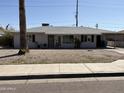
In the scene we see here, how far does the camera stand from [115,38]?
5003 centimetres

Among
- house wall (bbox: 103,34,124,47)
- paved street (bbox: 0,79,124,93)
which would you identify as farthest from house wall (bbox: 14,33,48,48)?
paved street (bbox: 0,79,124,93)

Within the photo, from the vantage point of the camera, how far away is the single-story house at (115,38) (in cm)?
4241

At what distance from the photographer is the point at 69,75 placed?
1068 centimetres

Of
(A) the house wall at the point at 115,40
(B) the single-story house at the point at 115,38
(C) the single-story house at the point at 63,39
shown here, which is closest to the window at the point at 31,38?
(C) the single-story house at the point at 63,39

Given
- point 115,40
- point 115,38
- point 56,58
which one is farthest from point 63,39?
point 56,58

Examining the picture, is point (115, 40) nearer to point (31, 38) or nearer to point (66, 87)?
point (31, 38)

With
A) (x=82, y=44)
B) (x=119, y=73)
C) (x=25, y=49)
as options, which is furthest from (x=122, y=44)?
(x=119, y=73)

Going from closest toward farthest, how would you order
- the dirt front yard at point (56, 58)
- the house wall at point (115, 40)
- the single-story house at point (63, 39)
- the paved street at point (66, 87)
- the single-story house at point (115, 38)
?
the paved street at point (66, 87) → the dirt front yard at point (56, 58) → the single-story house at point (63, 39) → the single-story house at point (115, 38) → the house wall at point (115, 40)

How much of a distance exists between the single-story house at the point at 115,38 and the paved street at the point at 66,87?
104ft

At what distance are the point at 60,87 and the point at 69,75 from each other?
228 cm

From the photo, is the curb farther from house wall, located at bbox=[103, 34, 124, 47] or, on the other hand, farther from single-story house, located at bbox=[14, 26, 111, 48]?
house wall, located at bbox=[103, 34, 124, 47]

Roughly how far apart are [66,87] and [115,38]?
4332 cm

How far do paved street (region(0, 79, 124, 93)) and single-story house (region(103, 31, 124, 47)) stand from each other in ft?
104

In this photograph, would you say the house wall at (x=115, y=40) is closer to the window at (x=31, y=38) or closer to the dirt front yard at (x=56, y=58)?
the window at (x=31, y=38)
